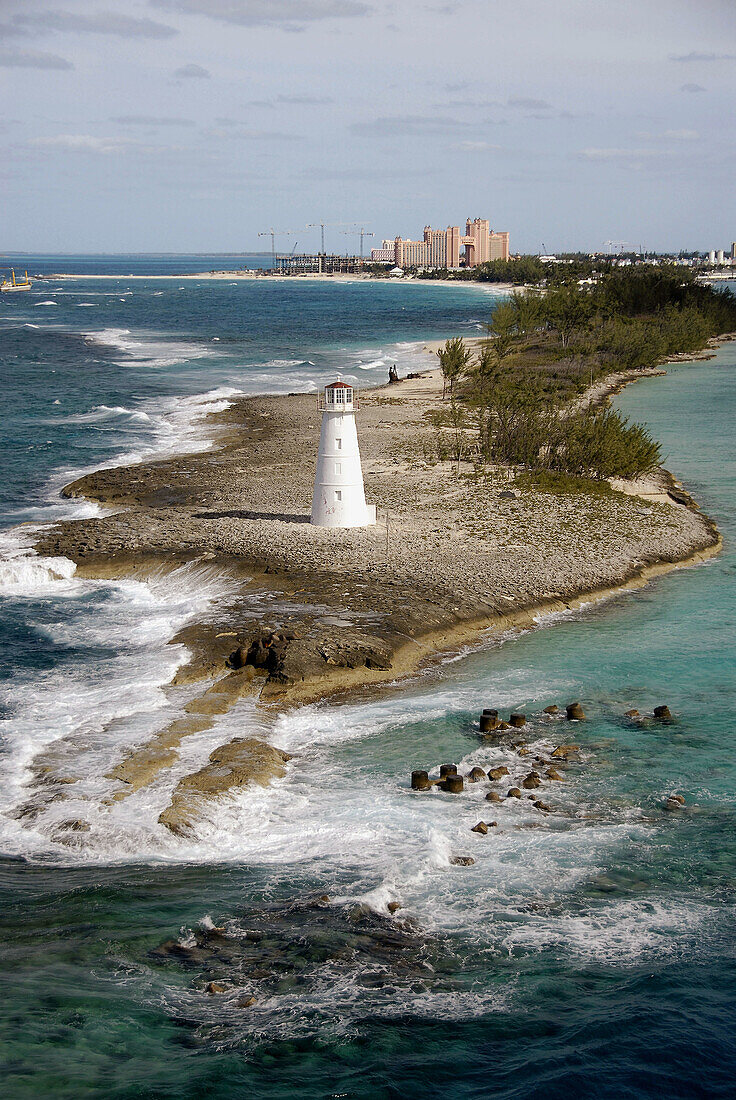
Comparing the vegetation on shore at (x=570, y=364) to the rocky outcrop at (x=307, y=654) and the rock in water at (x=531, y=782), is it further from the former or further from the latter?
the rock in water at (x=531, y=782)

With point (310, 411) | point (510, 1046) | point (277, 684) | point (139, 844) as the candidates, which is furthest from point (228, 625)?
point (310, 411)

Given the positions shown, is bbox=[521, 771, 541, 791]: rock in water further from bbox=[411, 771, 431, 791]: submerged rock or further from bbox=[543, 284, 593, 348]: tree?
bbox=[543, 284, 593, 348]: tree

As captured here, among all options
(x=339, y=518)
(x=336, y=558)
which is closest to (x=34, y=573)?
(x=336, y=558)

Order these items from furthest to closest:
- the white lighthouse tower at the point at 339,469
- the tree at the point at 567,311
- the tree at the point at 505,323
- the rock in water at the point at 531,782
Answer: the tree at the point at 505,323 < the tree at the point at 567,311 < the white lighthouse tower at the point at 339,469 < the rock in water at the point at 531,782

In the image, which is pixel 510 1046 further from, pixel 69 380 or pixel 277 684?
pixel 69 380

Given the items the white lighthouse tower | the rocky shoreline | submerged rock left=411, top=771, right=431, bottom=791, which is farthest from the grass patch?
submerged rock left=411, top=771, right=431, bottom=791

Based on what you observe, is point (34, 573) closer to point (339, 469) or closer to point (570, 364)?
point (339, 469)

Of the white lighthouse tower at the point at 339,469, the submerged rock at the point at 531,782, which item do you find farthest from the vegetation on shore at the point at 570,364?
the submerged rock at the point at 531,782

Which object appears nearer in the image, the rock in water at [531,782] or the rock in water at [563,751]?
the rock in water at [531,782]
